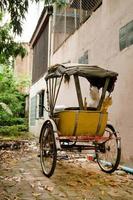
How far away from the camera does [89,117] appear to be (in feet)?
21.3

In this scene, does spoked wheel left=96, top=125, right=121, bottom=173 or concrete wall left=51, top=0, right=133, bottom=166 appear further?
concrete wall left=51, top=0, right=133, bottom=166

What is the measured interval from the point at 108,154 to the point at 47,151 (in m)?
1.45

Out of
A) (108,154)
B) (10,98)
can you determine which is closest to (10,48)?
(108,154)

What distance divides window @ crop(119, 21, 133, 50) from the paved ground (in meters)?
2.79

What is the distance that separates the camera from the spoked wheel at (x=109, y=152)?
6.78 metres

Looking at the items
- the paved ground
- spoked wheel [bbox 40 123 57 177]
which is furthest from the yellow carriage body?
the paved ground

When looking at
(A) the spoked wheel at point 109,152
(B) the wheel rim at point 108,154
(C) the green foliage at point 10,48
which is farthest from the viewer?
(C) the green foliage at point 10,48

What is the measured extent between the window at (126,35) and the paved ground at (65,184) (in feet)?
9.17

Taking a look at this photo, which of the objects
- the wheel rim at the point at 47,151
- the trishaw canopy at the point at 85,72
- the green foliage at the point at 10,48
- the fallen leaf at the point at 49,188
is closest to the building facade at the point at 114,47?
the trishaw canopy at the point at 85,72

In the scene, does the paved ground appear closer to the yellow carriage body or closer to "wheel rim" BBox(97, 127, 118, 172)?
"wheel rim" BBox(97, 127, 118, 172)

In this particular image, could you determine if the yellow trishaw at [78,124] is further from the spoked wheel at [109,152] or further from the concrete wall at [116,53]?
the concrete wall at [116,53]

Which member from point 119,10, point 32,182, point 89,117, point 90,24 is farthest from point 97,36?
point 32,182

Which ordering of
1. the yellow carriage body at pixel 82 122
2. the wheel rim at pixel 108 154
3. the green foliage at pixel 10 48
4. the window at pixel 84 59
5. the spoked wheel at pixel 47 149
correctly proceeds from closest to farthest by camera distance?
1. the yellow carriage body at pixel 82 122
2. the spoked wheel at pixel 47 149
3. the wheel rim at pixel 108 154
4. the green foliage at pixel 10 48
5. the window at pixel 84 59

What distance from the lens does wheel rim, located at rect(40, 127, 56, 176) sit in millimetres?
6738
